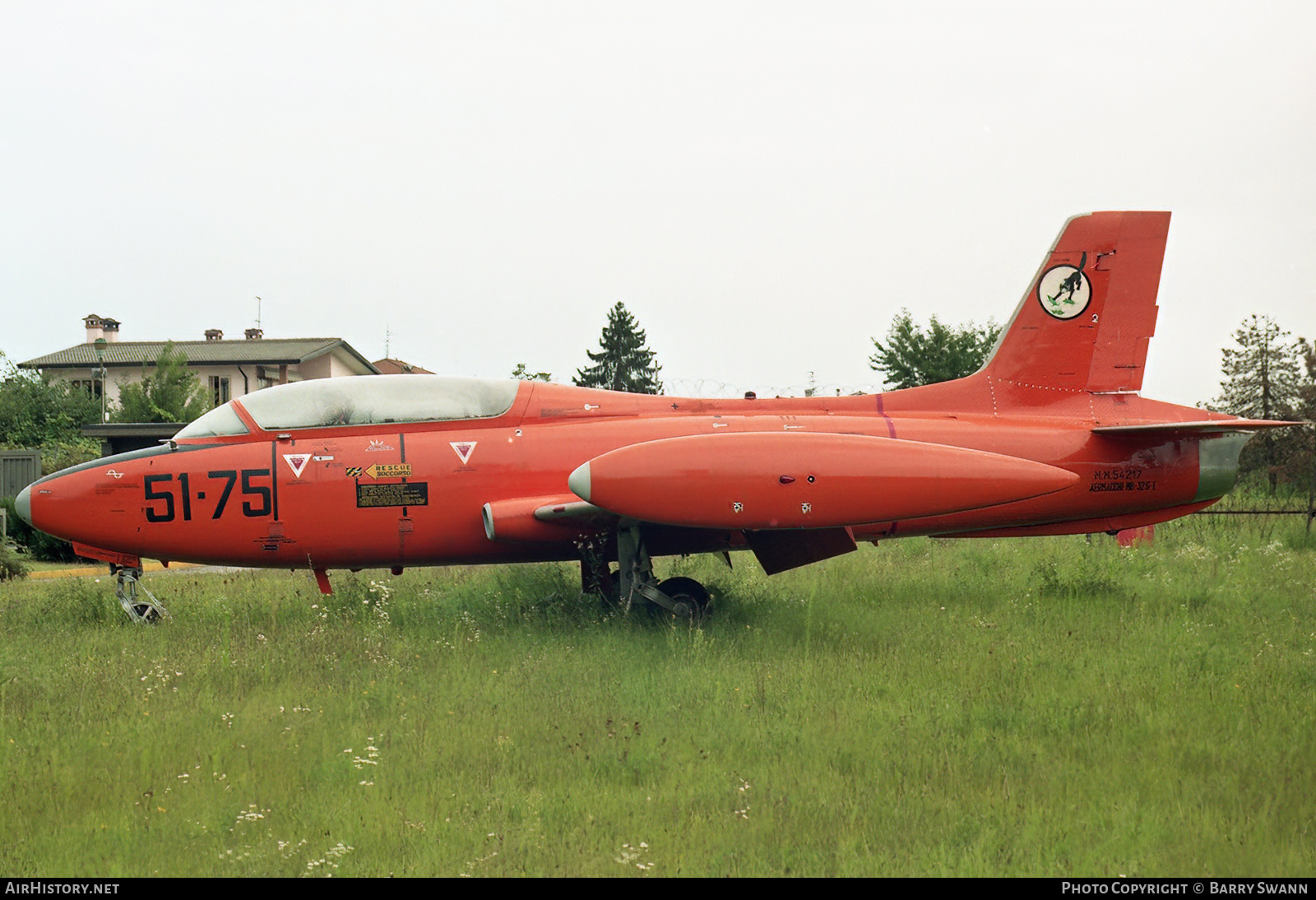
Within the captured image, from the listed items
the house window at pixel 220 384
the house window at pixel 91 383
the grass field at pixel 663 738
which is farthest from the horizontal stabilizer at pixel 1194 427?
the house window at pixel 91 383

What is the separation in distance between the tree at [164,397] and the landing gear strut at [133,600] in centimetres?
3762

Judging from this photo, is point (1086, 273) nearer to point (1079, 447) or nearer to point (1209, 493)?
point (1079, 447)

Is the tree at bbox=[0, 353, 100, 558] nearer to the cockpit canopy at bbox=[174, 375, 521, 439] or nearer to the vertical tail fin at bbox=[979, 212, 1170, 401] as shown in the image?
the cockpit canopy at bbox=[174, 375, 521, 439]

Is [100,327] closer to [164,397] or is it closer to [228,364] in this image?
[228,364]

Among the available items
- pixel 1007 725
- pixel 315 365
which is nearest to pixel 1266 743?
pixel 1007 725

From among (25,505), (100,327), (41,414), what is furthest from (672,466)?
(100,327)

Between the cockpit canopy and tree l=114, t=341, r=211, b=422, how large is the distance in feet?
126

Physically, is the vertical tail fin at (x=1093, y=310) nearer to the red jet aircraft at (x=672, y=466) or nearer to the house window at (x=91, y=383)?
the red jet aircraft at (x=672, y=466)

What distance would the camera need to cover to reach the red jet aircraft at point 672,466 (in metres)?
8.38

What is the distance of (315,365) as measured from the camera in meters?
53.2

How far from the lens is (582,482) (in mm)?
8086

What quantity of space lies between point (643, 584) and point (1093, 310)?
20.6 feet
